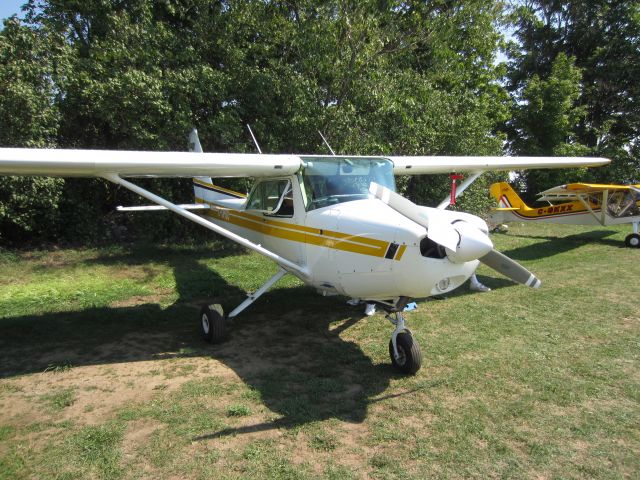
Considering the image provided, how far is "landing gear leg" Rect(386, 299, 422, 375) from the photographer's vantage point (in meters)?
4.10

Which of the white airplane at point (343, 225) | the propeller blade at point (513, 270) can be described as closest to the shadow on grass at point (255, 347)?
the white airplane at point (343, 225)

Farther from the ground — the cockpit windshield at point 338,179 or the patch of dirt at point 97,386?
the cockpit windshield at point 338,179

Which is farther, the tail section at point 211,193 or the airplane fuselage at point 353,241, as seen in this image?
the tail section at point 211,193

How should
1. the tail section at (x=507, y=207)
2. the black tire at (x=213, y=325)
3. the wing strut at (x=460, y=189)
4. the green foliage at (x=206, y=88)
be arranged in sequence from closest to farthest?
the black tire at (x=213, y=325)
the wing strut at (x=460, y=189)
the green foliage at (x=206, y=88)
the tail section at (x=507, y=207)

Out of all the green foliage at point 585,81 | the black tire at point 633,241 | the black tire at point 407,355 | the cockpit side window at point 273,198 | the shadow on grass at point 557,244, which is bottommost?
the black tire at point 407,355

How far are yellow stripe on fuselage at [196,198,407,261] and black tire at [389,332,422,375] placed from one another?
955 mm

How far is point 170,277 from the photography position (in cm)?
801

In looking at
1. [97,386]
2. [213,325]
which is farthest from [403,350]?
[97,386]

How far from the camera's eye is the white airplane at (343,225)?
3.60 m

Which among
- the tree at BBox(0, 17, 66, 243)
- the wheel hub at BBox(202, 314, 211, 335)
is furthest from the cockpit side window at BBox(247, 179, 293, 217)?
the tree at BBox(0, 17, 66, 243)

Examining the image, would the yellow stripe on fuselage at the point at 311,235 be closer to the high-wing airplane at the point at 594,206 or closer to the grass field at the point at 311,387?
the grass field at the point at 311,387

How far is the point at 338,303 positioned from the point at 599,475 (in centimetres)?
419

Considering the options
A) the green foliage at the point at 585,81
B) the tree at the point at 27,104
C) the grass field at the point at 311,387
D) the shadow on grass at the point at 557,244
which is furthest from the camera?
the green foliage at the point at 585,81

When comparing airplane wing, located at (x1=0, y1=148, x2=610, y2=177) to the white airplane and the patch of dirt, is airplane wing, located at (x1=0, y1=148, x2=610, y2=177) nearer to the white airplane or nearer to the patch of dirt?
the white airplane
